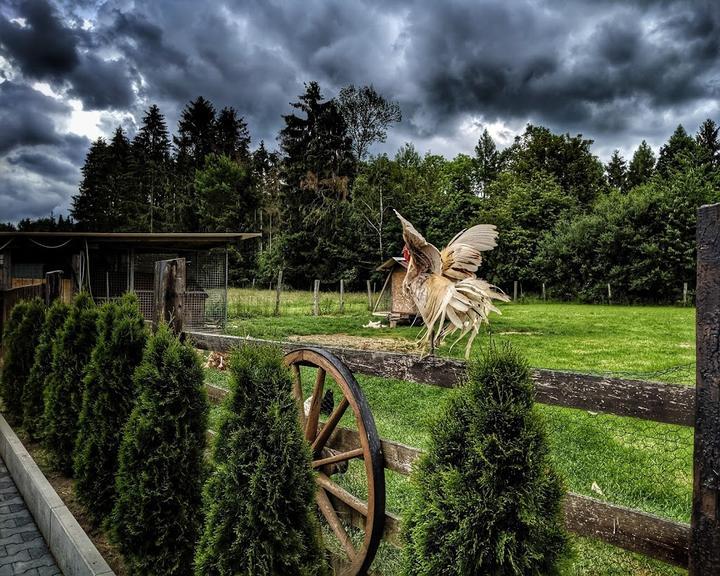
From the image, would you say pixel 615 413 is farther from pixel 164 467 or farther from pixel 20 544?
pixel 20 544

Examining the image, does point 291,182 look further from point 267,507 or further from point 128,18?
point 267,507

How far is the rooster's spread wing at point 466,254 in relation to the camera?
435 cm

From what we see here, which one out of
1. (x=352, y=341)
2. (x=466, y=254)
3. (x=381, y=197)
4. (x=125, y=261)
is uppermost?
(x=381, y=197)

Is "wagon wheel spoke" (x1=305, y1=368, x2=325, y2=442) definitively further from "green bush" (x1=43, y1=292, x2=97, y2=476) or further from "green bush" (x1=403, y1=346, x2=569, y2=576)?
"green bush" (x1=43, y1=292, x2=97, y2=476)

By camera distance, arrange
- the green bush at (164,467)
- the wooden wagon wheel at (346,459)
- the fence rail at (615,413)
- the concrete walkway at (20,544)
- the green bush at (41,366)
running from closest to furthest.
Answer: the fence rail at (615,413), the wooden wagon wheel at (346,459), the green bush at (164,467), the concrete walkway at (20,544), the green bush at (41,366)

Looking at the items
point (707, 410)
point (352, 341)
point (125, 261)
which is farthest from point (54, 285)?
point (125, 261)

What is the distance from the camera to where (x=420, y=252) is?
4246 millimetres

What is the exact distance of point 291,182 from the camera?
37375mm

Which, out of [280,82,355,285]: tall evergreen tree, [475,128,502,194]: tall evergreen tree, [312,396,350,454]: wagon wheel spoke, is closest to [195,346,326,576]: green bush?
[312,396,350,454]: wagon wheel spoke

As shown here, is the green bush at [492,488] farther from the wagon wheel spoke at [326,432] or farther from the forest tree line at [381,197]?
the forest tree line at [381,197]

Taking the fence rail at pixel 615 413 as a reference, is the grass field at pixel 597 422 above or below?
below

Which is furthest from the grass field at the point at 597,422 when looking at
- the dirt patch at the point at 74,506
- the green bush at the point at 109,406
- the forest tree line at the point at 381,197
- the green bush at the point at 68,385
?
the forest tree line at the point at 381,197

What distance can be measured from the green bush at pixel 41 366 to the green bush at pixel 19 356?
0.64 meters

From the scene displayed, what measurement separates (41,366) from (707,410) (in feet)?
18.4
